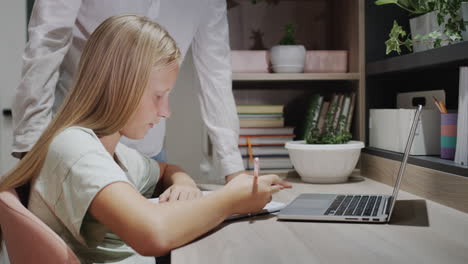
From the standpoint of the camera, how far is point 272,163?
195cm

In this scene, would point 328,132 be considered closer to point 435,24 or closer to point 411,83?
point 411,83

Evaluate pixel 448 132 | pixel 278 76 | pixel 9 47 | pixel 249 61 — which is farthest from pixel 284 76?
pixel 9 47

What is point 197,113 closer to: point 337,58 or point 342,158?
point 337,58

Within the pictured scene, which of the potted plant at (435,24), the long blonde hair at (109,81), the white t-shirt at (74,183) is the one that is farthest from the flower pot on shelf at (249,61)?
the white t-shirt at (74,183)

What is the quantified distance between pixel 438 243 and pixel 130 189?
1.79 ft

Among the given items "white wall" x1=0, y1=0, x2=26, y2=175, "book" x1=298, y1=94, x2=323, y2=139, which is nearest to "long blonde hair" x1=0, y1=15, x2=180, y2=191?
"book" x1=298, y1=94, x2=323, y2=139

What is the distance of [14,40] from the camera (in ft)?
8.41

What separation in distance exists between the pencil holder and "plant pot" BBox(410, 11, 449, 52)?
22 centimetres

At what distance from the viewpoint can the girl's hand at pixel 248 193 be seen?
98cm

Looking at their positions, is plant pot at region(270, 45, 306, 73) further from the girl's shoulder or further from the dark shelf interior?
the girl's shoulder

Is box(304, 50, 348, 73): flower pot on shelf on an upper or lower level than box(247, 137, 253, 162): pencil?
upper

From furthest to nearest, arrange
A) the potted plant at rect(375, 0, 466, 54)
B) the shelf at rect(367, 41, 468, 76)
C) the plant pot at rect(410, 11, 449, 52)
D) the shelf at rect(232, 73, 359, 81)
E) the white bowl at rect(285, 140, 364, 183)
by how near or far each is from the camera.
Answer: the shelf at rect(232, 73, 359, 81)
the white bowl at rect(285, 140, 364, 183)
the plant pot at rect(410, 11, 449, 52)
the potted plant at rect(375, 0, 466, 54)
the shelf at rect(367, 41, 468, 76)

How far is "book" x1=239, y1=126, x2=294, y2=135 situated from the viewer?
1.96 m

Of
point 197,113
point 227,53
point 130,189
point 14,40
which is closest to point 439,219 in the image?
point 130,189
